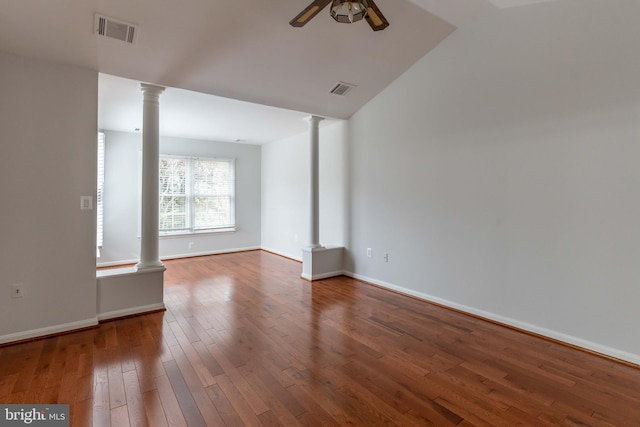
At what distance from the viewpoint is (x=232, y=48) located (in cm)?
306

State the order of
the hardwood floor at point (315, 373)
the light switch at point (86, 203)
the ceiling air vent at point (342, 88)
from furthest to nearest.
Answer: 1. the ceiling air vent at point (342, 88)
2. the light switch at point (86, 203)
3. the hardwood floor at point (315, 373)

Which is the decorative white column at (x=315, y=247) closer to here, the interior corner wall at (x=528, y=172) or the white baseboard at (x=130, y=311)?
the interior corner wall at (x=528, y=172)

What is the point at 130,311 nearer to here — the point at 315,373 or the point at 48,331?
the point at 48,331

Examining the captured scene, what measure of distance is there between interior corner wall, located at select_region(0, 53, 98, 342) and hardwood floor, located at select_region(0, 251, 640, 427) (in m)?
0.27

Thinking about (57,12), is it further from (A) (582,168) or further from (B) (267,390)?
(A) (582,168)

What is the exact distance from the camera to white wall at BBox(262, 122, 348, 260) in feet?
17.1

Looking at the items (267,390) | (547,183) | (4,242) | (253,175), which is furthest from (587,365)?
(253,175)

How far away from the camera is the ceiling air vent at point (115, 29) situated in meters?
2.50

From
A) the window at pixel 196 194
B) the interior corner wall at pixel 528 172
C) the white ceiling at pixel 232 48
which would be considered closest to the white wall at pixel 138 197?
the window at pixel 196 194

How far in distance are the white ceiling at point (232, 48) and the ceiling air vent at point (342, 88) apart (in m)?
0.08

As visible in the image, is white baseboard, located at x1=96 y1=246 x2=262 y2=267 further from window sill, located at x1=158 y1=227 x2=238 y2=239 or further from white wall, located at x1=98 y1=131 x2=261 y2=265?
window sill, located at x1=158 y1=227 x2=238 y2=239

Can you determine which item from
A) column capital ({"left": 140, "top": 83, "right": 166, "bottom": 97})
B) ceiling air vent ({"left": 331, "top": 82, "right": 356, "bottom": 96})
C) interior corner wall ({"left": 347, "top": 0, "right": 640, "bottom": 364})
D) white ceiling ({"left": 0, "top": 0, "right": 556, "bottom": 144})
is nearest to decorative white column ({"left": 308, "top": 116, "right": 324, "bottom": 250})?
white ceiling ({"left": 0, "top": 0, "right": 556, "bottom": 144})

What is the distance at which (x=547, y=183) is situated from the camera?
2863 mm

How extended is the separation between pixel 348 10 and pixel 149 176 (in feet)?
8.61
